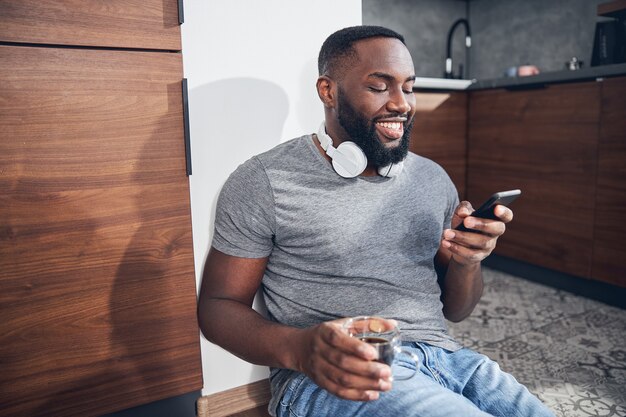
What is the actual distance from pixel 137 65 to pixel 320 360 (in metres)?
0.68

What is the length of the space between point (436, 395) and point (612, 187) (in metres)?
1.66

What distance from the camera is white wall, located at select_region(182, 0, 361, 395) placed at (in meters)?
1.09

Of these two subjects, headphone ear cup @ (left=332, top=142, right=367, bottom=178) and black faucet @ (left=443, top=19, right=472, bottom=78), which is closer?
headphone ear cup @ (left=332, top=142, right=367, bottom=178)

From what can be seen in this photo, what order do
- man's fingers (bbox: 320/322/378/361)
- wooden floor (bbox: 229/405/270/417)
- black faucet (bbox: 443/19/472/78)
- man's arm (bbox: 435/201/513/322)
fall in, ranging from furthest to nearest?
black faucet (bbox: 443/19/472/78) < wooden floor (bbox: 229/405/270/417) < man's arm (bbox: 435/201/513/322) < man's fingers (bbox: 320/322/378/361)

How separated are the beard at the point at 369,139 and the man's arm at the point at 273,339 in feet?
1.06

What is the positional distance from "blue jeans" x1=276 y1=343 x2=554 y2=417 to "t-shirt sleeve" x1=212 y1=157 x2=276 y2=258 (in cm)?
27

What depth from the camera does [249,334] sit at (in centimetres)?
89

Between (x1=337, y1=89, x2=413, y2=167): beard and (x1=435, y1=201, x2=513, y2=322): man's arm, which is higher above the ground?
(x1=337, y1=89, x2=413, y2=167): beard

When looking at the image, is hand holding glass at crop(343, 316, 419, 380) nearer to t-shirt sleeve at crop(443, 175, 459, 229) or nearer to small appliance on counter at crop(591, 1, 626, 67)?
t-shirt sleeve at crop(443, 175, 459, 229)

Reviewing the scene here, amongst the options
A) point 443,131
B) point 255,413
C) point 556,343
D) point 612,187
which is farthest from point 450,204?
point 443,131

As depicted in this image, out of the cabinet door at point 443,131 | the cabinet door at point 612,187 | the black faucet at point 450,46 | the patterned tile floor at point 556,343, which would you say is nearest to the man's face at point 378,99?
the patterned tile floor at point 556,343

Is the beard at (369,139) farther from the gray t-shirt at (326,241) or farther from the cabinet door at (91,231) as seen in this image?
the cabinet door at (91,231)

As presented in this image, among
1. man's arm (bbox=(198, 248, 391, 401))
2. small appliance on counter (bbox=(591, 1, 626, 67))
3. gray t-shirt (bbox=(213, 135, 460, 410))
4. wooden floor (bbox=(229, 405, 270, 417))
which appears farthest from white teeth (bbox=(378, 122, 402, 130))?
small appliance on counter (bbox=(591, 1, 626, 67))

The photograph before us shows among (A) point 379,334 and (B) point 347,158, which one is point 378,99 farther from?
(A) point 379,334
